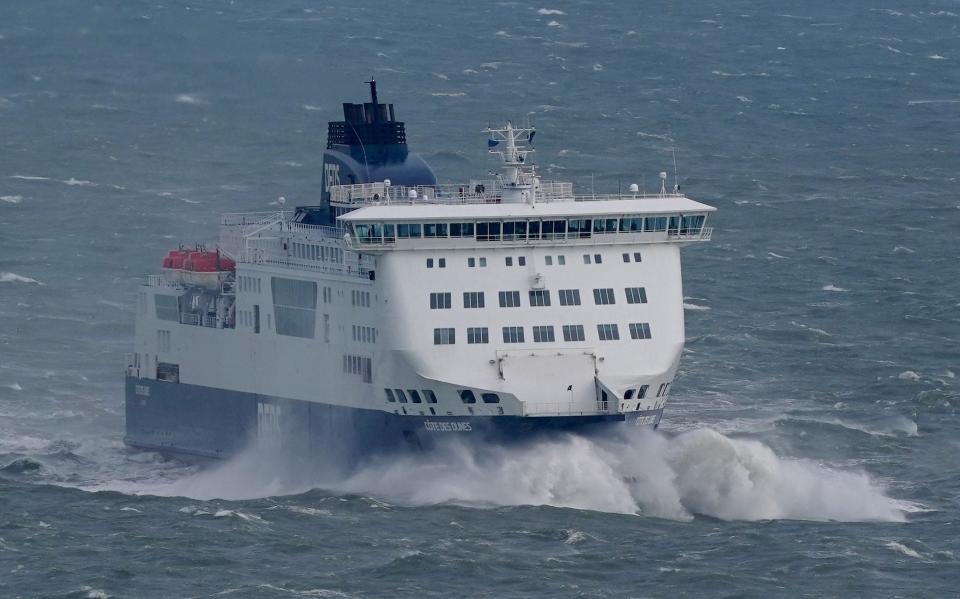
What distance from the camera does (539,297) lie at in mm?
63562

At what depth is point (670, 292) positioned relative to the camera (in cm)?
6519

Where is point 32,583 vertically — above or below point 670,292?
below

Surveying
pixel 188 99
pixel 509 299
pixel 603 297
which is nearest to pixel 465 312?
pixel 509 299

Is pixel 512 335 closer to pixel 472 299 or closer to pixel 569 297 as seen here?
pixel 472 299

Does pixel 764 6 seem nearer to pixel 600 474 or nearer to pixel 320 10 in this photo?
pixel 320 10

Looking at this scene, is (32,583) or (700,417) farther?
(700,417)

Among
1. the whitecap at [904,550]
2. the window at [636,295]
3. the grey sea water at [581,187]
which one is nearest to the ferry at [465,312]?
the window at [636,295]

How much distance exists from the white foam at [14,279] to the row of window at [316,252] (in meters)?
28.2

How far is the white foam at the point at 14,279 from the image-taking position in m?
95.4

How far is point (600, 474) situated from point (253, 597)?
12.7 meters

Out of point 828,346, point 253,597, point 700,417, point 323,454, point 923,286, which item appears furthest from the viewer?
point 923,286

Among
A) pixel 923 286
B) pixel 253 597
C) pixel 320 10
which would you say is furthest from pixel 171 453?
pixel 320 10

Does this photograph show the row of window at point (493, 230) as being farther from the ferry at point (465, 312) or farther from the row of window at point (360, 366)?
the row of window at point (360, 366)

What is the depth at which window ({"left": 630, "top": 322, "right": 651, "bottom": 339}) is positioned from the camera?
63.9m
